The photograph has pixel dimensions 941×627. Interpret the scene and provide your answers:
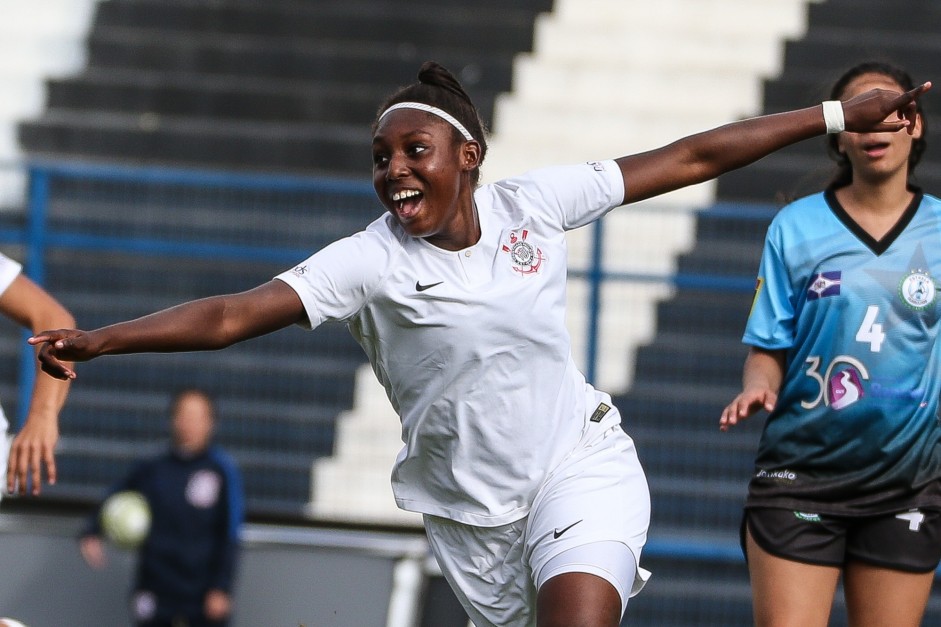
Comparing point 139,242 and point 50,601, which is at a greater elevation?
point 139,242

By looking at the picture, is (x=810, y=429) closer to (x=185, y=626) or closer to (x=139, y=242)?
(x=185, y=626)

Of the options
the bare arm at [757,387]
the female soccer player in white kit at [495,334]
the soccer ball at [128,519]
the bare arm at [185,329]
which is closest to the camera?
the bare arm at [185,329]

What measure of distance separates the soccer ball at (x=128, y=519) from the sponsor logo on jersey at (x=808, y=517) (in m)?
3.95

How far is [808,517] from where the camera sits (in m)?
4.23

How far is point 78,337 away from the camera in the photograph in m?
3.36

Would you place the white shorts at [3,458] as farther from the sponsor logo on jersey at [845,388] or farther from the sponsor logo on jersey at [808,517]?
the sponsor logo on jersey at [845,388]

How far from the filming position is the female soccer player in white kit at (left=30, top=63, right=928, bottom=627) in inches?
154

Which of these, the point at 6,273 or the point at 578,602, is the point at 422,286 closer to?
the point at 578,602

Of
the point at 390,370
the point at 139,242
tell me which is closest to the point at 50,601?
the point at 139,242

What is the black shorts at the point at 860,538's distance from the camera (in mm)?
4215

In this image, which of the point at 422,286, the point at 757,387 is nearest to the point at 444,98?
the point at 422,286

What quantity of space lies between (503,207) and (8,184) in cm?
520

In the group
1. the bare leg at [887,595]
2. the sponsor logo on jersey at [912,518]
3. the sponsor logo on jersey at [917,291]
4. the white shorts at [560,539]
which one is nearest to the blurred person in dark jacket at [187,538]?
the white shorts at [560,539]

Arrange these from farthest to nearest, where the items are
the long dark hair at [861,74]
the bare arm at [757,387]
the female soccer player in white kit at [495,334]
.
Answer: the long dark hair at [861,74], the bare arm at [757,387], the female soccer player in white kit at [495,334]
